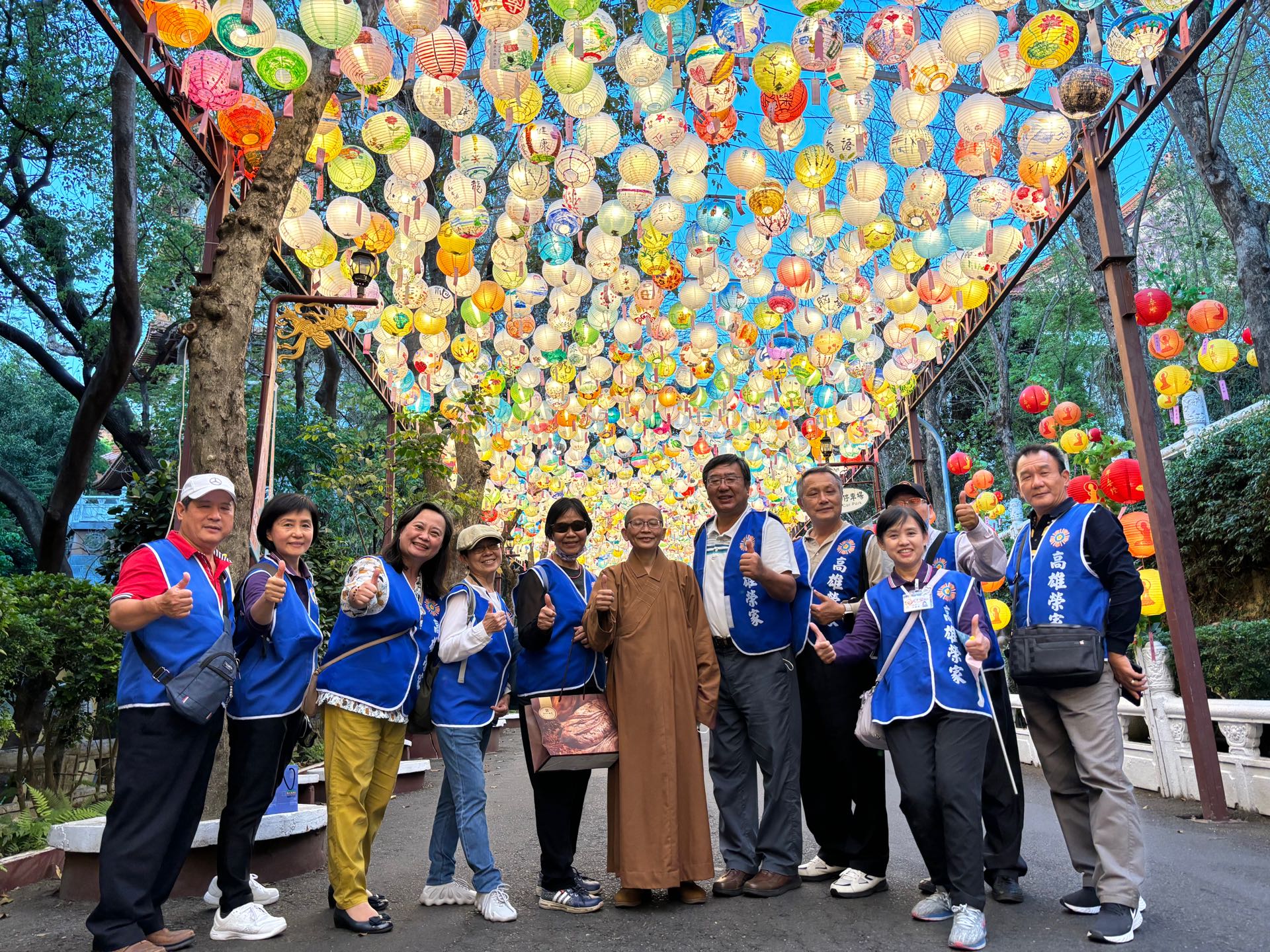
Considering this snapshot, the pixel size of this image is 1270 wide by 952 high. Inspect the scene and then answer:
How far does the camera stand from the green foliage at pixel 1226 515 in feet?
32.9

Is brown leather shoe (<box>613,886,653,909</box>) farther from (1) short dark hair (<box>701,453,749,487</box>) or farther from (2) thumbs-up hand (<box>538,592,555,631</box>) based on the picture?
(1) short dark hair (<box>701,453,749,487</box>)

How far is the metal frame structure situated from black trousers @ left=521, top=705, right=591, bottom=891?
166 inches

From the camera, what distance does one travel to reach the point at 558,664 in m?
4.26

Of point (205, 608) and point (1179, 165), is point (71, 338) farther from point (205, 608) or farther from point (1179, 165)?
point (1179, 165)

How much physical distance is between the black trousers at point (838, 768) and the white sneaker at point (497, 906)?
4.63 feet

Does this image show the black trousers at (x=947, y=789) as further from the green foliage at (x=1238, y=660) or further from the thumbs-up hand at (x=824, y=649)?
the green foliage at (x=1238, y=660)

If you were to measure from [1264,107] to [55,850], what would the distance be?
2289 centimetres

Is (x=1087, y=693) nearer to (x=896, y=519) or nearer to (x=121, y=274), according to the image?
(x=896, y=519)

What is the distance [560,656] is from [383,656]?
0.79m

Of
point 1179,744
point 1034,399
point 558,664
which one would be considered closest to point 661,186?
point 1034,399

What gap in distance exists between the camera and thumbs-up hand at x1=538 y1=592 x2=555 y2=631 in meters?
4.11

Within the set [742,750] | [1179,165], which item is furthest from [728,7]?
[1179,165]

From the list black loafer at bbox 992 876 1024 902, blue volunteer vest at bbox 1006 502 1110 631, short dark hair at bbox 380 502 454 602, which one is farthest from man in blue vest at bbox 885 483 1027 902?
short dark hair at bbox 380 502 454 602

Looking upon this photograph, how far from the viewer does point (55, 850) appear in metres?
4.94
